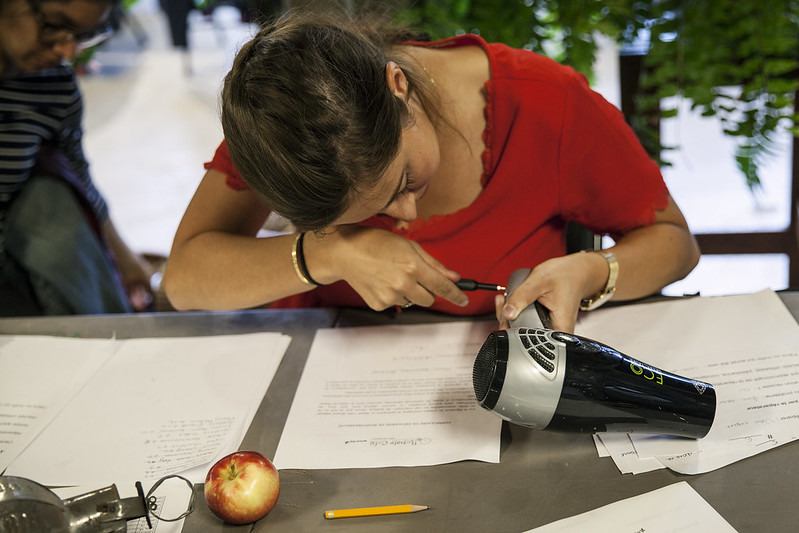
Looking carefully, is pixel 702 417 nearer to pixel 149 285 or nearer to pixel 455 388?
pixel 455 388

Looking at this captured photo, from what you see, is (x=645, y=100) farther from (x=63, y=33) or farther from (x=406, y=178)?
(x=63, y=33)

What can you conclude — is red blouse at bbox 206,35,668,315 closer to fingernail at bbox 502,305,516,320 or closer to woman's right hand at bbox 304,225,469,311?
woman's right hand at bbox 304,225,469,311

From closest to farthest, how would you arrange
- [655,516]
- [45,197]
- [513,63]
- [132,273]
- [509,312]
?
1. [655,516]
2. [509,312]
3. [513,63]
4. [45,197]
5. [132,273]

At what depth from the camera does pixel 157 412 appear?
997mm

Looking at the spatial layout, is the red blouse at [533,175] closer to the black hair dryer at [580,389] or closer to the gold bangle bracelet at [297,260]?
the gold bangle bracelet at [297,260]

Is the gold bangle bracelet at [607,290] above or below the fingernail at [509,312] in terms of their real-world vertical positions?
below

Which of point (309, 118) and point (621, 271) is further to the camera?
point (621, 271)

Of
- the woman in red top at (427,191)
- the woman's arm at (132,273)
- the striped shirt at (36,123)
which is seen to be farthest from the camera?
the woman's arm at (132,273)
